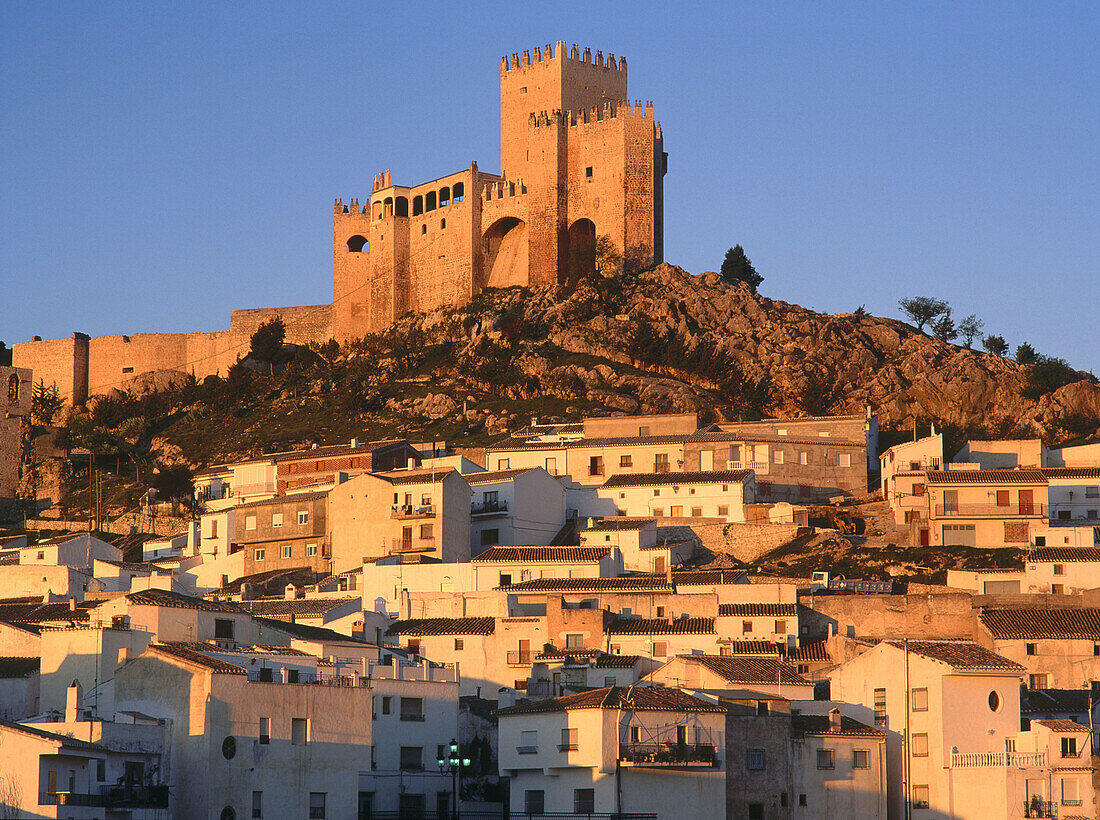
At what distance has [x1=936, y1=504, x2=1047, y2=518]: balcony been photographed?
66.2 m

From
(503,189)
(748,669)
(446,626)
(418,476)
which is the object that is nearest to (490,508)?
(418,476)

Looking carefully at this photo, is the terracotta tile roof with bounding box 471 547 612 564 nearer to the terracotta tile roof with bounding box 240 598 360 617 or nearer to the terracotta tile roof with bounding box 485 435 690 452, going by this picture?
the terracotta tile roof with bounding box 240 598 360 617

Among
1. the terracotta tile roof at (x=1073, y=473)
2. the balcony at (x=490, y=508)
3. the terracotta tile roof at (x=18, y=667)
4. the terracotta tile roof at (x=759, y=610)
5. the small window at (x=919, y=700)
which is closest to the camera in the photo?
the small window at (x=919, y=700)

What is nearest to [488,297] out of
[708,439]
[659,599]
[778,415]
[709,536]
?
[778,415]

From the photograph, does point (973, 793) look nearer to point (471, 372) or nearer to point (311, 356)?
point (471, 372)

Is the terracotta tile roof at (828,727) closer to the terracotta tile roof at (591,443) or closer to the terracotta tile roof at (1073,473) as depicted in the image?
the terracotta tile roof at (1073,473)

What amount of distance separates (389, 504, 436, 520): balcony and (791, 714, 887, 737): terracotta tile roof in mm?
25507

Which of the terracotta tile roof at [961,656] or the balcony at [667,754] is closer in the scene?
the balcony at [667,754]

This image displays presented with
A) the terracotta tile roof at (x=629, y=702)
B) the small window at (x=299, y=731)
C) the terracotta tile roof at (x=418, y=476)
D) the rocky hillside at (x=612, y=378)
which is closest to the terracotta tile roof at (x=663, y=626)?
the terracotta tile roof at (x=629, y=702)

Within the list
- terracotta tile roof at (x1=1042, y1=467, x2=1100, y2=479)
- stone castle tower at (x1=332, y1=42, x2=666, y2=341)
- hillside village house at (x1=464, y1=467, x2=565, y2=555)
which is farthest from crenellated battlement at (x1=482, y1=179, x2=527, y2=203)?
terracotta tile roof at (x1=1042, y1=467, x2=1100, y2=479)

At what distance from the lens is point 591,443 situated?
77562 millimetres

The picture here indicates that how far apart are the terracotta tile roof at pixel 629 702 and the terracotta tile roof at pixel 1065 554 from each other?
789 inches

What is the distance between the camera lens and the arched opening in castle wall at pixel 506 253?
337ft

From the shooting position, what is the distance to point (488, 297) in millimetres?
101375
